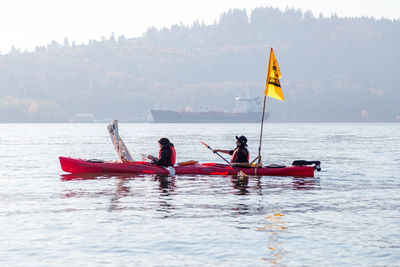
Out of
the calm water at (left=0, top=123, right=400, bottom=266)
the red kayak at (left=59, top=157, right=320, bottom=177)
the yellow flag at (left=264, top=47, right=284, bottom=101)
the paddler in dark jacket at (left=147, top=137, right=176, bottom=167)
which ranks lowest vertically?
the calm water at (left=0, top=123, right=400, bottom=266)

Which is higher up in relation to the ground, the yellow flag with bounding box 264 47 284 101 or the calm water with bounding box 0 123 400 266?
the yellow flag with bounding box 264 47 284 101

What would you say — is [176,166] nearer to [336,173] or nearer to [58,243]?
[336,173]

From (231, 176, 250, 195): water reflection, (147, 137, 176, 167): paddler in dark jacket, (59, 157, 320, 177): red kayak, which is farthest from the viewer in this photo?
(147, 137, 176, 167): paddler in dark jacket

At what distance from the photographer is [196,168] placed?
2588 cm

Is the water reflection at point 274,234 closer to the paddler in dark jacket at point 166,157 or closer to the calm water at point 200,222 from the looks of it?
the calm water at point 200,222

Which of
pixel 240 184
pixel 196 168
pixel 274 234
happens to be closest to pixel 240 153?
pixel 240 184

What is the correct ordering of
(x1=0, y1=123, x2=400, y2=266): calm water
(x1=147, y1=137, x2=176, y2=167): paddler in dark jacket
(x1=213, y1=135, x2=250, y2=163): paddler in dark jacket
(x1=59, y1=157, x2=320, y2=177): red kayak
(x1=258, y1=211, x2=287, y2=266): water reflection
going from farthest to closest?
1. (x1=147, y1=137, x2=176, y2=167): paddler in dark jacket
2. (x1=59, y1=157, x2=320, y2=177): red kayak
3. (x1=213, y1=135, x2=250, y2=163): paddler in dark jacket
4. (x1=0, y1=123, x2=400, y2=266): calm water
5. (x1=258, y1=211, x2=287, y2=266): water reflection

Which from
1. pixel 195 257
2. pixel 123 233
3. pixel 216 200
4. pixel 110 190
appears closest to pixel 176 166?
pixel 110 190

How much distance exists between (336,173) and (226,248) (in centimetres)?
1816

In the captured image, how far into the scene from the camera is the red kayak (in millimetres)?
25234

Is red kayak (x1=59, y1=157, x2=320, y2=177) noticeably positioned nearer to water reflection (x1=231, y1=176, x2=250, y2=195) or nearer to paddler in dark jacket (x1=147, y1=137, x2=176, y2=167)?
paddler in dark jacket (x1=147, y1=137, x2=176, y2=167)

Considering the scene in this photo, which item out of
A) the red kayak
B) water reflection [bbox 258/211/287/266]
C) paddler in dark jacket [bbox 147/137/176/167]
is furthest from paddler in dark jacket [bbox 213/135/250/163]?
water reflection [bbox 258/211/287/266]

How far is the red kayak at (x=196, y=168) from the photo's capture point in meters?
25.2

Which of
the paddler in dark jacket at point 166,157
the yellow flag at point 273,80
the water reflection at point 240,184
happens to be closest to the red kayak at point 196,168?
the paddler in dark jacket at point 166,157
